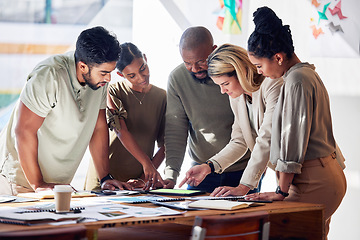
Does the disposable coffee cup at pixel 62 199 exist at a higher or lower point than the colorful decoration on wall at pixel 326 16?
lower

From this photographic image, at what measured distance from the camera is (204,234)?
148 cm

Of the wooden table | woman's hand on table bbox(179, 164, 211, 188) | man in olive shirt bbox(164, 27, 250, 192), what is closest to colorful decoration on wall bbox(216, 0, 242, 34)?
man in olive shirt bbox(164, 27, 250, 192)

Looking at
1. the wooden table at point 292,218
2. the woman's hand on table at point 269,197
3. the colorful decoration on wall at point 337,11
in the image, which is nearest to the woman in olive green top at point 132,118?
the woman's hand on table at point 269,197

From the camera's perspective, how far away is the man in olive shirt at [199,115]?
2.85m

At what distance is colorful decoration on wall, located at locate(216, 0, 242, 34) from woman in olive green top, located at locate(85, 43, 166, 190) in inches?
61.6

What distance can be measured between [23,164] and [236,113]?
42.1 inches

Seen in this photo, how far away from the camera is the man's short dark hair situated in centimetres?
249

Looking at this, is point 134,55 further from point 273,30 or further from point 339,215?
point 339,215

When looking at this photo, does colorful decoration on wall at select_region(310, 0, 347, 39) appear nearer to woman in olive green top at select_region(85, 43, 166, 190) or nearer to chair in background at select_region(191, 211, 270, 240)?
woman in olive green top at select_region(85, 43, 166, 190)

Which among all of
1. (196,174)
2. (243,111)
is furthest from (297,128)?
(196,174)

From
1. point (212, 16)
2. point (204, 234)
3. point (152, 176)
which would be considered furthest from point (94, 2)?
point (204, 234)

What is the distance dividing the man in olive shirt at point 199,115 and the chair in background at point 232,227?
1.22m

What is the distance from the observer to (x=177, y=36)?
14.2ft

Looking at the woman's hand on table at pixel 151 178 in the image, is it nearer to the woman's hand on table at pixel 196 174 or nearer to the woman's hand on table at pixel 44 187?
the woman's hand on table at pixel 196 174
